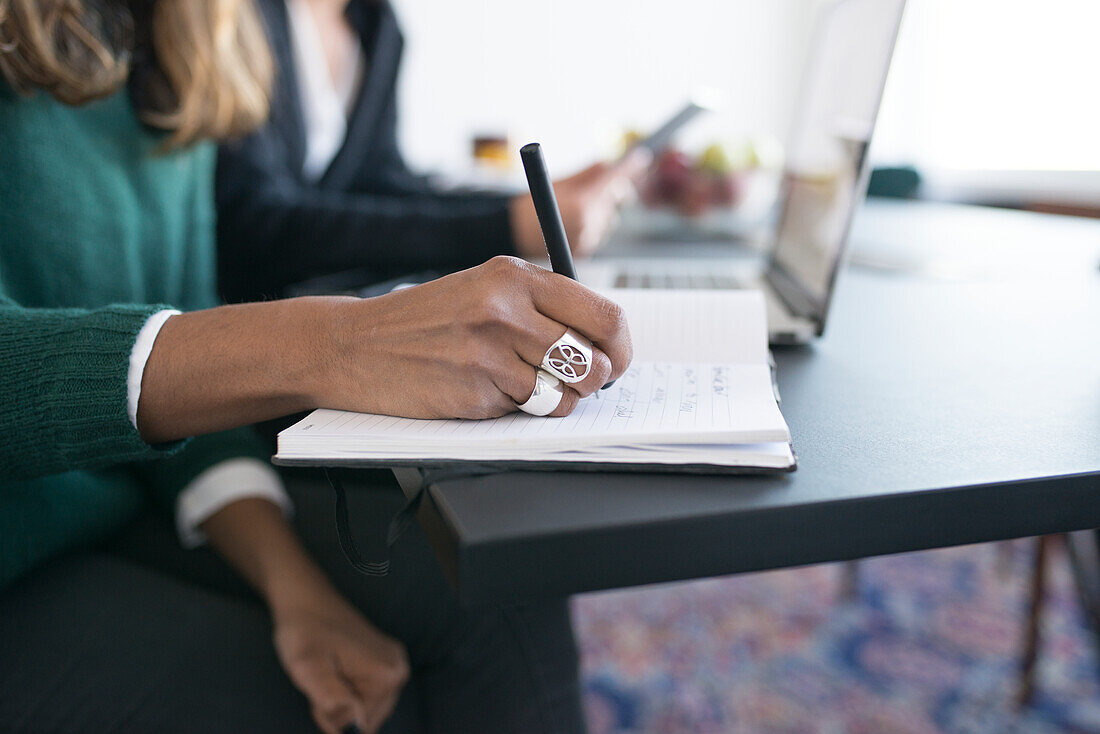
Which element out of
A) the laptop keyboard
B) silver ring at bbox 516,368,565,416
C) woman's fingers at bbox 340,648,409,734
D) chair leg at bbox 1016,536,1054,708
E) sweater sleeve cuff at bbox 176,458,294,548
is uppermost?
silver ring at bbox 516,368,565,416

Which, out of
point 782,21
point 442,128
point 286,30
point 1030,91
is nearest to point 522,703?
point 286,30

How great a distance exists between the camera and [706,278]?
792 millimetres

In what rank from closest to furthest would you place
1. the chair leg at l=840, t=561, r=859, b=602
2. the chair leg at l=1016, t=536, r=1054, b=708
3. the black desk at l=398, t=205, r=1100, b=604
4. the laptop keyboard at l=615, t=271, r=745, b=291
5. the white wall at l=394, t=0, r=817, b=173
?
the black desk at l=398, t=205, r=1100, b=604, the laptop keyboard at l=615, t=271, r=745, b=291, the chair leg at l=1016, t=536, r=1054, b=708, the chair leg at l=840, t=561, r=859, b=602, the white wall at l=394, t=0, r=817, b=173

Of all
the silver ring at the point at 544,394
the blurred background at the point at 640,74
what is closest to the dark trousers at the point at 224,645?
the silver ring at the point at 544,394

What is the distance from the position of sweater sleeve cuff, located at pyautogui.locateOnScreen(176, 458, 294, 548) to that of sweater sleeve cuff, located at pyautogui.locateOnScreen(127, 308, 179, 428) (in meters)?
0.27

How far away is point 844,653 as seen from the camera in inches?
47.3

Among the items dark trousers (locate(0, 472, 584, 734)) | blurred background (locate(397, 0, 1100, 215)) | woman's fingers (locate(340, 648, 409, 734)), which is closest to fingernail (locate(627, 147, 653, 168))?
dark trousers (locate(0, 472, 584, 734))

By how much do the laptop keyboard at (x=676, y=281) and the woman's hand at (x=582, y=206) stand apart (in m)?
0.10

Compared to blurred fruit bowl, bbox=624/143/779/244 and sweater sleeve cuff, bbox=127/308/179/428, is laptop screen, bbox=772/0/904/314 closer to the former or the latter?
blurred fruit bowl, bbox=624/143/779/244

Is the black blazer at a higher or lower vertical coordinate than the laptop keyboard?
lower

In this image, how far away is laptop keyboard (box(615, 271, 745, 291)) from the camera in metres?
0.72

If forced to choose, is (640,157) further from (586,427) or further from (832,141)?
(586,427)

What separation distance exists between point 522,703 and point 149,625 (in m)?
0.27

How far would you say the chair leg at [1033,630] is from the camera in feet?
3.37
